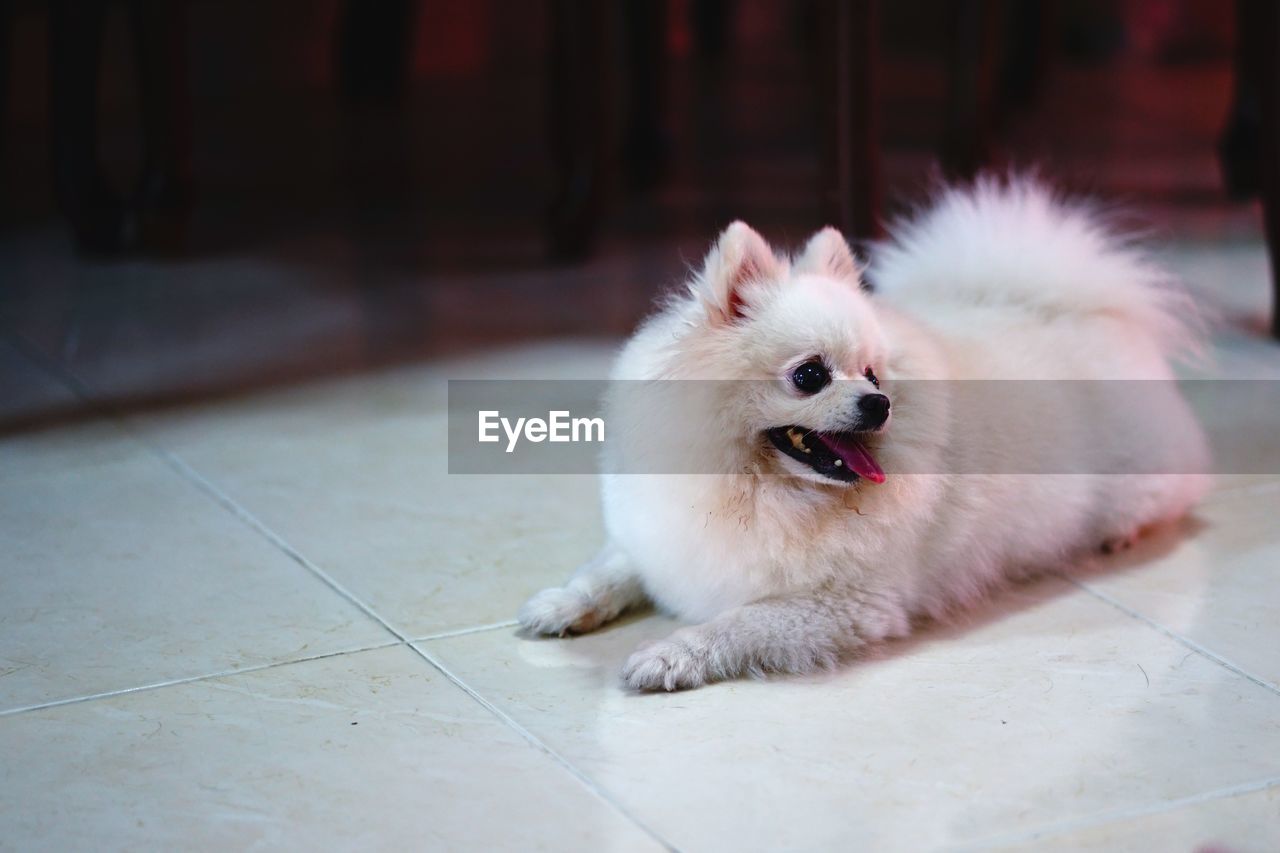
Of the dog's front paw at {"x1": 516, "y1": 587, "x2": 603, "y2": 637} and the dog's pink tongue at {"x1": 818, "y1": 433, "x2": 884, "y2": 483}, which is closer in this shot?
the dog's pink tongue at {"x1": 818, "y1": 433, "x2": 884, "y2": 483}

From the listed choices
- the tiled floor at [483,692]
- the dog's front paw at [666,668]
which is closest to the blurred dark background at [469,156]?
the tiled floor at [483,692]

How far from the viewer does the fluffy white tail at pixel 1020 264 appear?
1982 mm

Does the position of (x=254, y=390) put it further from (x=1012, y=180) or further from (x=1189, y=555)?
(x=1189, y=555)

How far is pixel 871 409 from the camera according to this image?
1522 millimetres

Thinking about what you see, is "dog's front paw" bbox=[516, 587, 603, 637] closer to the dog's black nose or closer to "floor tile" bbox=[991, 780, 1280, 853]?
the dog's black nose

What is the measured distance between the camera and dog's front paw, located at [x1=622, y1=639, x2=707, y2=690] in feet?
5.07

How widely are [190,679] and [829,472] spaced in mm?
668

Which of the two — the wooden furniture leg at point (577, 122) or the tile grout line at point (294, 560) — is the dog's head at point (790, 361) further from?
the wooden furniture leg at point (577, 122)

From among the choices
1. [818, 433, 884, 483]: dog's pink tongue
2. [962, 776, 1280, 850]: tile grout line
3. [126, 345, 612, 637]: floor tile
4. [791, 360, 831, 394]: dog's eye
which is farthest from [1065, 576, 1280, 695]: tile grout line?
[126, 345, 612, 637]: floor tile

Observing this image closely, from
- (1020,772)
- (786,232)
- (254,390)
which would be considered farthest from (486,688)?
(786,232)

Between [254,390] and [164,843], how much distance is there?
139cm

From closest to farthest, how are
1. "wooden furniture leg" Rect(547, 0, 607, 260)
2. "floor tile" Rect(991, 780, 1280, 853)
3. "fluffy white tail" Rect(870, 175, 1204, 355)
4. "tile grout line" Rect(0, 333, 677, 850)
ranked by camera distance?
"floor tile" Rect(991, 780, 1280, 853), "tile grout line" Rect(0, 333, 677, 850), "fluffy white tail" Rect(870, 175, 1204, 355), "wooden furniture leg" Rect(547, 0, 607, 260)

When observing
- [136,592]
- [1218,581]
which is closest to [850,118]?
[1218,581]

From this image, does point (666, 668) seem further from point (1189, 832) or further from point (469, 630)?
point (1189, 832)
